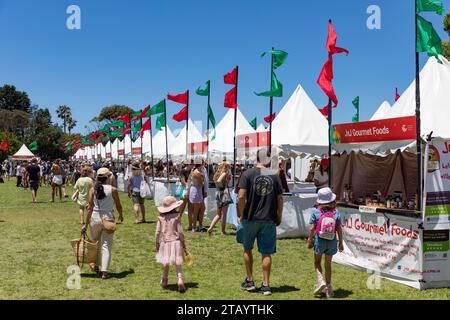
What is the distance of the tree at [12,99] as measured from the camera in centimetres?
10588

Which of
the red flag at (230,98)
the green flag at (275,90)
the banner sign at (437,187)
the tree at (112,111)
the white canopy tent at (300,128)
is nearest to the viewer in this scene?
the banner sign at (437,187)

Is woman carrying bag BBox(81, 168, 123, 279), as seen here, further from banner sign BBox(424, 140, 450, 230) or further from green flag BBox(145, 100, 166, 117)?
green flag BBox(145, 100, 166, 117)

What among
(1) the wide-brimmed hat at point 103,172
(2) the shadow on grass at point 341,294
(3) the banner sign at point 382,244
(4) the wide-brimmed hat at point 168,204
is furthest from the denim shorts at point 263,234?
(1) the wide-brimmed hat at point 103,172

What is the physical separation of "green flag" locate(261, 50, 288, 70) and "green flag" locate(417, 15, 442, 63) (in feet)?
20.2

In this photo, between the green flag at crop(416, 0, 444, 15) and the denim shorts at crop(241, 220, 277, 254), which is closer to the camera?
the denim shorts at crop(241, 220, 277, 254)

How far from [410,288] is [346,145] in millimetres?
3630

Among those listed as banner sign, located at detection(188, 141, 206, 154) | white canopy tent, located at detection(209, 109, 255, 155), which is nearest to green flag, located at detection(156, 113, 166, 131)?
banner sign, located at detection(188, 141, 206, 154)

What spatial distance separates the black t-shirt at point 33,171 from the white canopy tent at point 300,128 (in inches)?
395

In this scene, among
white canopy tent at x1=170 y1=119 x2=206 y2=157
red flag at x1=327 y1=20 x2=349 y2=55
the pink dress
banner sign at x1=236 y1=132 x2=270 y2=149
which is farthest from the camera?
white canopy tent at x1=170 y1=119 x2=206 y2=157

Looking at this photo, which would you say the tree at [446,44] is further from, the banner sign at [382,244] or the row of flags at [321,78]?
the banner sign at [382,244]

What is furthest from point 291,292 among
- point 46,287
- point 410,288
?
point 46,287

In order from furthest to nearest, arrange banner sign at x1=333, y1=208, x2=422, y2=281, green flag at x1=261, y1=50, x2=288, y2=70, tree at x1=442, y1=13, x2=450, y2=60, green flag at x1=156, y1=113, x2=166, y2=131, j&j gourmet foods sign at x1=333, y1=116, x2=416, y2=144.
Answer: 1. tree at x1=442, y1=13, x2=450, y2=60
2. green flag at x1=156, y1=113, x2=166, y2=131
3. green flag at x1=261, y1=50, x2=288, y2=70
4. j&j gourmet foods sign at x1=333, y1=116, x2=416, y2=144
5. banner sign at x1=333, y1=208, x2=422, y2=281

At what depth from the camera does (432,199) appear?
660cm

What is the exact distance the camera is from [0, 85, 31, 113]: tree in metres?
106
